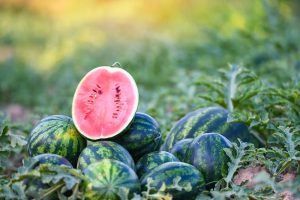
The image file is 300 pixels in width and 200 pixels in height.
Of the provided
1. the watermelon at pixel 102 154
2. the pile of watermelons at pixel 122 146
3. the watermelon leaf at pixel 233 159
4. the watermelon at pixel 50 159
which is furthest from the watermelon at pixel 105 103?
the watermelon leaf at pixel 233 159

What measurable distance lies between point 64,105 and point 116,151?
3323 mm

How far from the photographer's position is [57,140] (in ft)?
9.53

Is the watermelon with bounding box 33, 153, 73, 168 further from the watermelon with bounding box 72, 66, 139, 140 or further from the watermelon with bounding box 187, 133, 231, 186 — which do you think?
the watermelon with bounding box 187, 133, 231, 186

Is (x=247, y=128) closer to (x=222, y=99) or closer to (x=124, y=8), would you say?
(x=222, y=99)

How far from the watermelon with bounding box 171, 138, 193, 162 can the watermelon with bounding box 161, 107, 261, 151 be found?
0.79 feet

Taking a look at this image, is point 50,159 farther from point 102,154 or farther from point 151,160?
point 151,160

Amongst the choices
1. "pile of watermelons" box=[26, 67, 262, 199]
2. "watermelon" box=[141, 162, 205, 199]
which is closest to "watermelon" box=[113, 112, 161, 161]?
"pile of watermelons" box=[26, 67, 262, 199]

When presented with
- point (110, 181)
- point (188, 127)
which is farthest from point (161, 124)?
point (110, 181)

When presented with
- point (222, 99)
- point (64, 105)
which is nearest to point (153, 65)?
point (64, 105)

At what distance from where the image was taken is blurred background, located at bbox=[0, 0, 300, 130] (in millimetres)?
5852

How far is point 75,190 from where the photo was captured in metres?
2.49

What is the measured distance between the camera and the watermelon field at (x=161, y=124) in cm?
258

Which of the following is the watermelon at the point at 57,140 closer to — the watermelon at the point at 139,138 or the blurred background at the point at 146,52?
the watermelon at the point at 139,138

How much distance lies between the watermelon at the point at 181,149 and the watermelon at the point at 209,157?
6 cm
